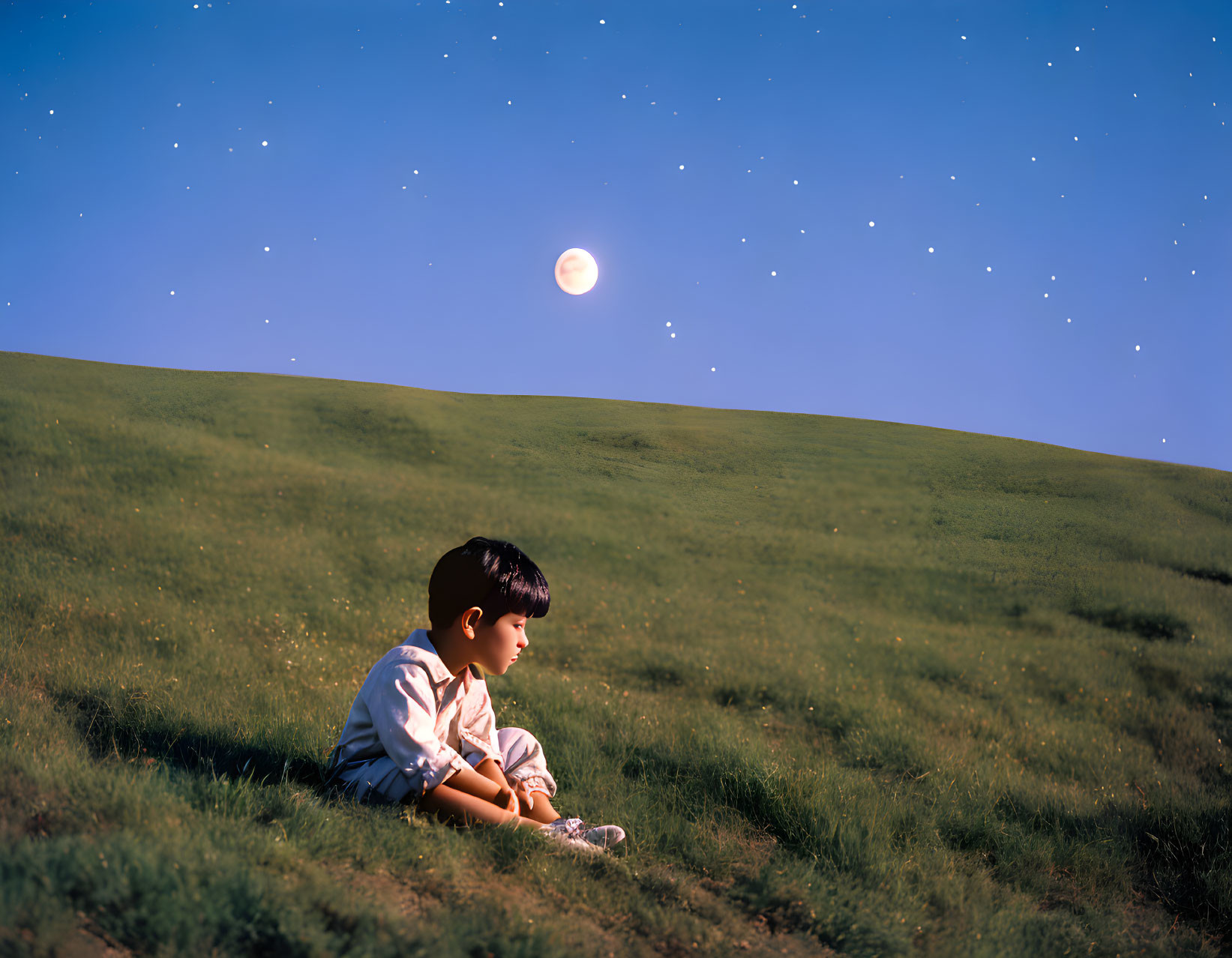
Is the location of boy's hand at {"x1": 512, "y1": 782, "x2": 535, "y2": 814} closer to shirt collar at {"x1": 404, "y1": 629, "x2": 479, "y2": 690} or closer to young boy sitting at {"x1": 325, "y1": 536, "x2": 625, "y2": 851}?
young boy sitting at {"x1": 325, "y1": 536, "x2": 625, "y2": 851}

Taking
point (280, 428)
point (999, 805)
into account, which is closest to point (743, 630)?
point (999, 805)

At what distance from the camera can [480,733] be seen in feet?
14.0

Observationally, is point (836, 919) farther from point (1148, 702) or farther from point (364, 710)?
point (1148, 702)

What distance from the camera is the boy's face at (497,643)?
3.95 m

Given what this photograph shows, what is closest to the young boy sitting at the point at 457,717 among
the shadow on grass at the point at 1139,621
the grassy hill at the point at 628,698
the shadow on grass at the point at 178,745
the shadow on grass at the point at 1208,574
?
the grassy hill at the point at 628,698

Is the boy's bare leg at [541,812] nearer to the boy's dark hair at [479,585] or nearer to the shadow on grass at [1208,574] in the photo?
the boy's dark hair at [479,585]

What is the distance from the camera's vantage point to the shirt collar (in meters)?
3.77

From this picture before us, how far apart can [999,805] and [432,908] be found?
5.06 meters

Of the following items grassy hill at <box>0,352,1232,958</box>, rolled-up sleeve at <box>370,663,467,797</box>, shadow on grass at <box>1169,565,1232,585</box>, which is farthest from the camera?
shadow on grass at <box>1169,565,1232,585</box>

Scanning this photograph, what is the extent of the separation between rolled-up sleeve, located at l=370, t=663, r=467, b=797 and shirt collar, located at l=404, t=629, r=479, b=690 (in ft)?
0.34

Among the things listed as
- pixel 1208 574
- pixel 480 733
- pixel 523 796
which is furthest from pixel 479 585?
pixel 1208 574

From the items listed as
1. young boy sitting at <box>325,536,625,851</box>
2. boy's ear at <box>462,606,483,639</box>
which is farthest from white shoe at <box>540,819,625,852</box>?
boy's ear at <box>462,606,483,639</box>

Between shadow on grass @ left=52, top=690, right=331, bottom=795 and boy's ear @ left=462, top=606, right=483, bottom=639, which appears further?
shadow on grass @ left=52, top=690, right=331, bottom=795

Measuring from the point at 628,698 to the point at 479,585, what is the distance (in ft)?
15.6
